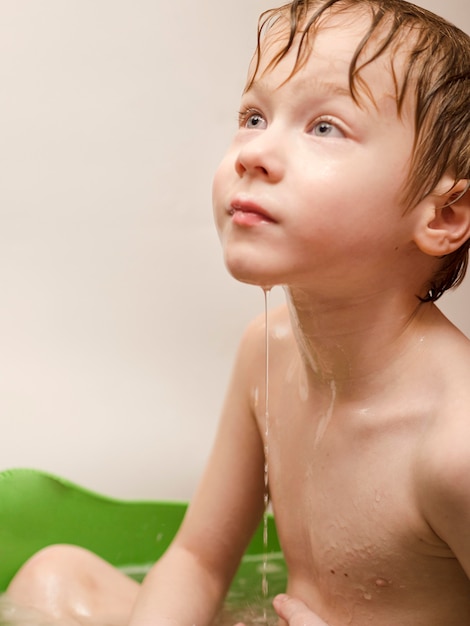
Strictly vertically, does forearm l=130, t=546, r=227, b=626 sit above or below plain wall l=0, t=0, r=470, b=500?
below

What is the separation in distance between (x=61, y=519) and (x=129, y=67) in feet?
2.04

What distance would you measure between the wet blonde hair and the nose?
2.4 inches

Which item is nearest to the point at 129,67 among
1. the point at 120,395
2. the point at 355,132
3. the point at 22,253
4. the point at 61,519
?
the point at 22,253

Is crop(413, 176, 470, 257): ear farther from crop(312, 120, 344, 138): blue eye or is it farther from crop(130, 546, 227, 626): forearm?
crop(130, 546, 227, 626): forearm

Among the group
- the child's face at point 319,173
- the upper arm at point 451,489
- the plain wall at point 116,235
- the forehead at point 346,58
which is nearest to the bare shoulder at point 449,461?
the upper arm at point 451,489

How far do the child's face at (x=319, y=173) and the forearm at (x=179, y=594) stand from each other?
1.17ft

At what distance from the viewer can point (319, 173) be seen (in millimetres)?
882

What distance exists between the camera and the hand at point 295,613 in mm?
1003

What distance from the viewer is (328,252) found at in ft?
2.95

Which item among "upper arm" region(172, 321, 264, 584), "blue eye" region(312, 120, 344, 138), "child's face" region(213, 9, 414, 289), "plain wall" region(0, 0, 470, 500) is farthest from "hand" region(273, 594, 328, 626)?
"plain wall" region(0, 0, 470, 500)

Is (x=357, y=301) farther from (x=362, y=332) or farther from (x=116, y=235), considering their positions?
(x=116, y=235)

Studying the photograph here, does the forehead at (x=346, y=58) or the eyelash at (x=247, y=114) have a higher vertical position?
the forehead at (x=346, y=58)

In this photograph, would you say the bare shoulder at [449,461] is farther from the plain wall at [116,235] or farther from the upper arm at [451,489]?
the plain wall at [116,235]

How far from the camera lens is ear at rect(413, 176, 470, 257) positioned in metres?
0.93
